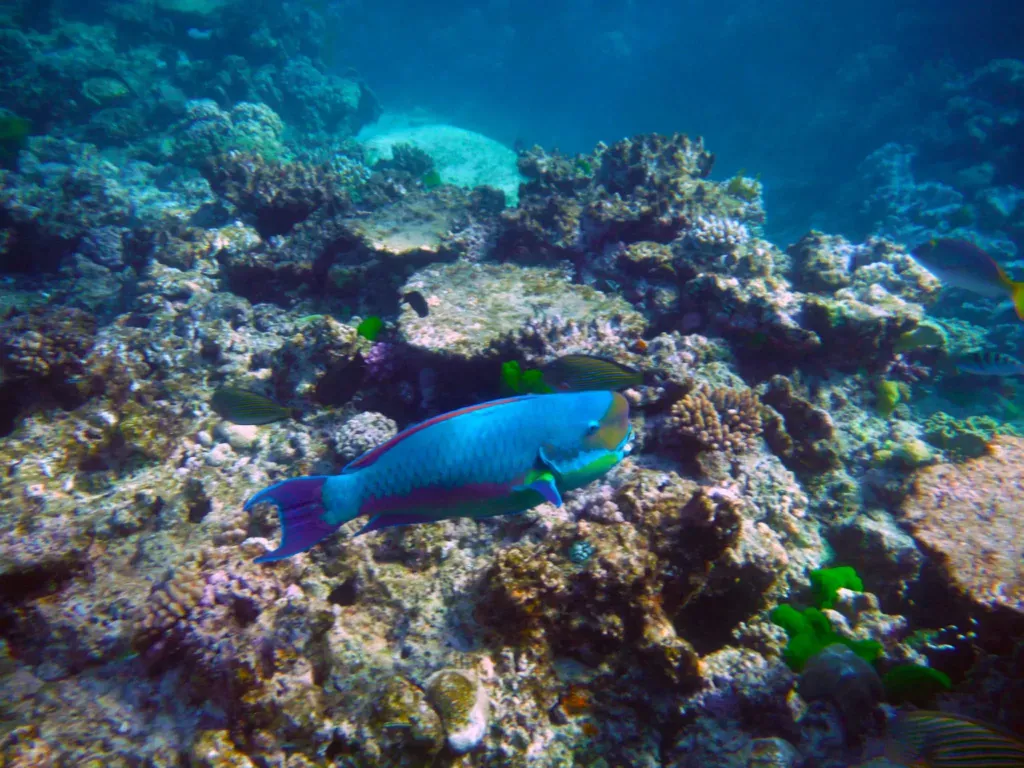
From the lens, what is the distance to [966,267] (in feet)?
19.9

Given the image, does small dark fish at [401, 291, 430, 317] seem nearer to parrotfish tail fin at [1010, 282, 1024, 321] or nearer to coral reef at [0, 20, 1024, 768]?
coral reef at [0, 20, 1024, 768]

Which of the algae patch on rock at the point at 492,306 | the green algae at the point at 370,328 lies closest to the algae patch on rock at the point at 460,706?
the algae patch on rock at the point at 492,306

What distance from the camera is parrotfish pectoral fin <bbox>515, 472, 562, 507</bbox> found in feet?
5.70

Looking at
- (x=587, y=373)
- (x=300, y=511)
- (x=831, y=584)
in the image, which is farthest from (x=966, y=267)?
(x=300, y=511)

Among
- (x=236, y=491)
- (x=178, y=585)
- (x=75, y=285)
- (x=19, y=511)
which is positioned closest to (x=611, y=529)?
(x=178, y=585)

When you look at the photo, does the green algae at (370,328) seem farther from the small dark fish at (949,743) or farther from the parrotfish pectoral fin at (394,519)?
the small dark fish at (949,743)

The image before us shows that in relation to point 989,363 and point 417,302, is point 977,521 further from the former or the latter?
point 417,302

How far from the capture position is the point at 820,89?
25094mm

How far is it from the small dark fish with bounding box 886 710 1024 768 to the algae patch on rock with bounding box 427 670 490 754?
6.14ft

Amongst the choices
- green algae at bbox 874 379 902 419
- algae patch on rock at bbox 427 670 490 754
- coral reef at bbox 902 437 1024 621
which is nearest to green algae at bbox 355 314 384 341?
algae patch on rock at bbox 427 670 490 754

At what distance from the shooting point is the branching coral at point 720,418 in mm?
3840

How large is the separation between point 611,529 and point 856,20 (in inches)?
1379

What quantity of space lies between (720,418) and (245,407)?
3967 millimetres

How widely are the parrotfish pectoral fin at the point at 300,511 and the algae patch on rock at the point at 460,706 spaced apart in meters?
1.08
